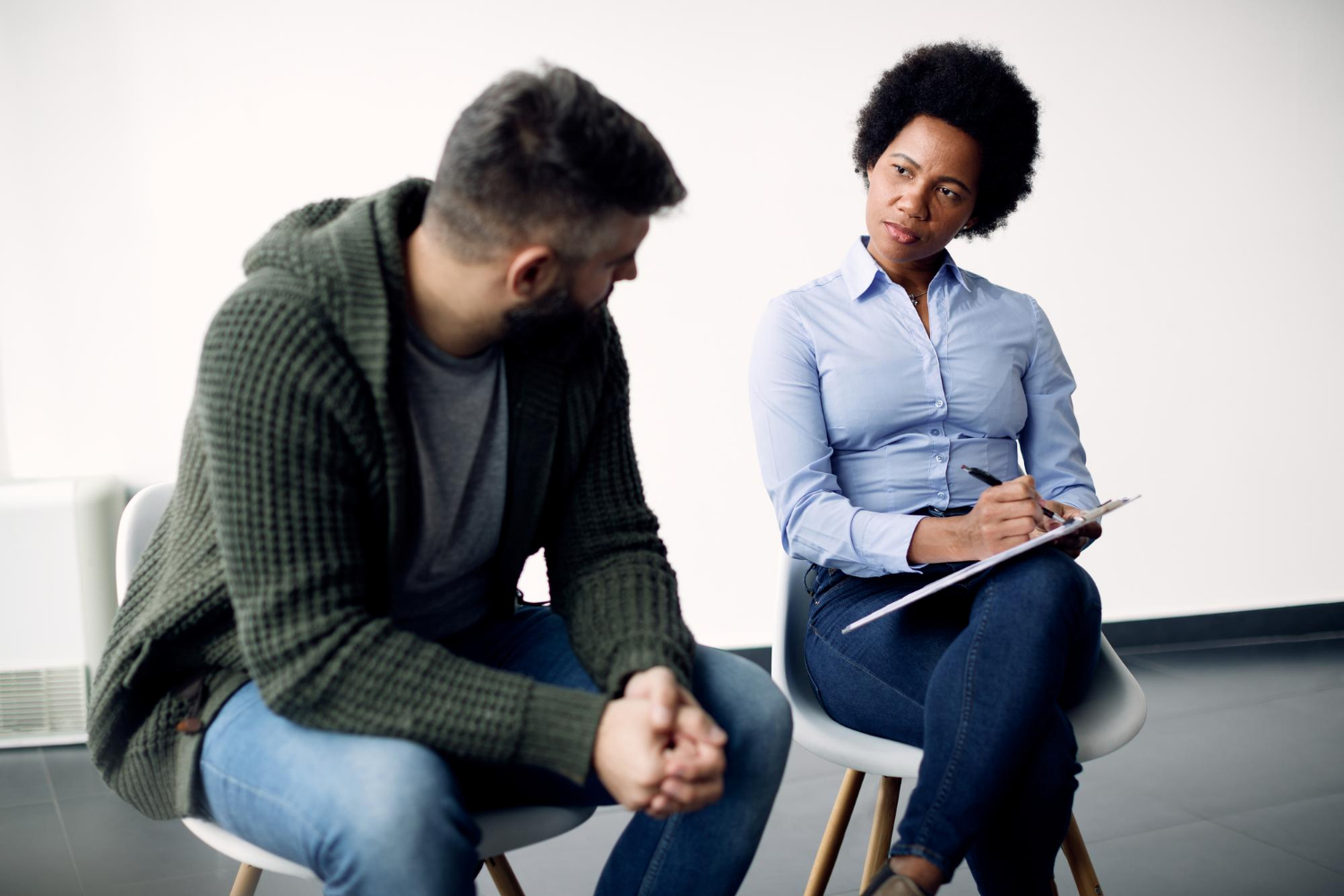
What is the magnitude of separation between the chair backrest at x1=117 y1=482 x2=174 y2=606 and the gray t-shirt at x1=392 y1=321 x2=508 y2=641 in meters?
0.38

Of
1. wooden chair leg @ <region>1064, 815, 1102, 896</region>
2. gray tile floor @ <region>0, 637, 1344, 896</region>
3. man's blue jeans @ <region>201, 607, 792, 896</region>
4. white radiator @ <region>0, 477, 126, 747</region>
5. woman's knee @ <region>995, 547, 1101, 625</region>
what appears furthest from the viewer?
white radiator @ <region>0, 477, 126, 747</region>

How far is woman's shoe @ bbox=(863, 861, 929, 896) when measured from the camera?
3.61ft

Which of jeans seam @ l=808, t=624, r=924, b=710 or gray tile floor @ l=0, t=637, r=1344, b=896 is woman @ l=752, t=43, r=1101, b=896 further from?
gray tile floor @ l=0, t=637, r=1344, b=896

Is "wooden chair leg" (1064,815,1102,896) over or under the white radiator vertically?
over

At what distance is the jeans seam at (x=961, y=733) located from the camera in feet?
3.80

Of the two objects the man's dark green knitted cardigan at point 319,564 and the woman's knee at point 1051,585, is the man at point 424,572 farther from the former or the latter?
the woman's knee at point 1051,585

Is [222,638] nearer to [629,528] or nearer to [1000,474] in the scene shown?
[629,528]

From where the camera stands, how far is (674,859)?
41.9 inches

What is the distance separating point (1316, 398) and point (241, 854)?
11.2ft

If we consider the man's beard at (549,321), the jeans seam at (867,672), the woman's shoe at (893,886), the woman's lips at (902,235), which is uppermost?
the woman's lips at (902,235)

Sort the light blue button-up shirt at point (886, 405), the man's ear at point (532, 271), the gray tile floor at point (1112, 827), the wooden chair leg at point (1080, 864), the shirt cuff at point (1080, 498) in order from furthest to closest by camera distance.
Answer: the gray tile floor at point (1112, 827), the shirt cuff at point (1080, 498), the light blue button-up shirt at point (886, 405), the wooden chair leg at point (1080, 864), the man's ear at point (532, 271)

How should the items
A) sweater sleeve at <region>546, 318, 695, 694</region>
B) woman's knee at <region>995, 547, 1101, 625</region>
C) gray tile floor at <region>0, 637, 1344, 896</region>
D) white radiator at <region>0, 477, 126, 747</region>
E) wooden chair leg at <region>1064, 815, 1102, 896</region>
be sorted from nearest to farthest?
sweater sleeve at <region>546, 318, 695, 694</region> < woman's knee at <region>995, 547, 1101, 625</region> < wooden chair leg at <region>1064, 815, 1102, 896</region> < gray tile floor at <region>0, 637, 1344, 896</region> < white radiator at <region>0, 477, 126, 747</region>

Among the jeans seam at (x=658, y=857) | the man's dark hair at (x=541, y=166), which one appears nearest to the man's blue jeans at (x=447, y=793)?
the jeans seam at (x=658, y=857)

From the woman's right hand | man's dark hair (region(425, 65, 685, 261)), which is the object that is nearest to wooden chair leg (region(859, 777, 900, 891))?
the woman's right hand
